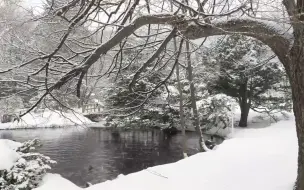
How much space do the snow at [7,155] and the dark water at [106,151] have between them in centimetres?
171

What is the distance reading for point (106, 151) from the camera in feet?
47.2

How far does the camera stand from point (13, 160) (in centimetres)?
740

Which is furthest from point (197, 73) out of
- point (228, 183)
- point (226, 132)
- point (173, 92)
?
point (228, 183)

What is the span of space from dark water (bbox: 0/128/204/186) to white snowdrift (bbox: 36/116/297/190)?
255cm

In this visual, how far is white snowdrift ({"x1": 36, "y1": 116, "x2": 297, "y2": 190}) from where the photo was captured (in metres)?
6.12

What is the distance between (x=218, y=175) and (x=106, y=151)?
824 centimetres

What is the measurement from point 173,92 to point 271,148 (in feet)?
26.3

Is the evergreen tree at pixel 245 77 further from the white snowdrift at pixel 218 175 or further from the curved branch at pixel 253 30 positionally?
the curved branch at pixel 253 30

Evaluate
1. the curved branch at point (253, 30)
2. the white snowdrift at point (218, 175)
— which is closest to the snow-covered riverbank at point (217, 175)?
the white snowdrift at point (218, 175)

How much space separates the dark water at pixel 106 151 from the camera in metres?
11.2

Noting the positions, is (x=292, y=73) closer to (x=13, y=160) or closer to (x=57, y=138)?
(x=13, y=160)

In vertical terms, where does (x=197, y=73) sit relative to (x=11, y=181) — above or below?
above

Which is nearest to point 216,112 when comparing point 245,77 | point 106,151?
point 245,77

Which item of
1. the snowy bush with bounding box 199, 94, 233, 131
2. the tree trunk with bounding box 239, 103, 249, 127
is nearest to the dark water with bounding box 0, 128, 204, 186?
the snowy bush with bounding box 199, 94, 233, 131
